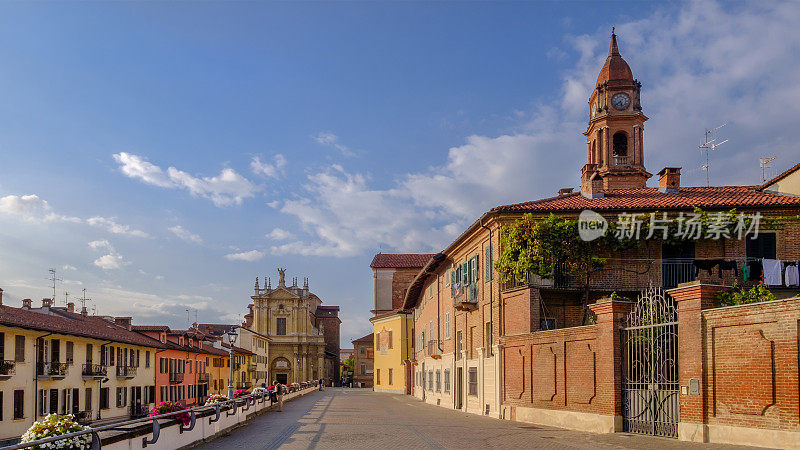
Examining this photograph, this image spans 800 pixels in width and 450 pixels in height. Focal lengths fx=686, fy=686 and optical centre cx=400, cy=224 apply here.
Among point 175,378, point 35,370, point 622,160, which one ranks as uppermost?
point 622,160

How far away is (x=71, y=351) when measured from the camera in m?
36.1

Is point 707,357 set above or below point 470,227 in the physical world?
below

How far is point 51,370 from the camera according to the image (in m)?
33.1

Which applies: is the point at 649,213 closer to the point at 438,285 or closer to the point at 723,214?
the point at 723,214

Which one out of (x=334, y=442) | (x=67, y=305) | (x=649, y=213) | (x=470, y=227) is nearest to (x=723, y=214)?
(x=649, y=213)

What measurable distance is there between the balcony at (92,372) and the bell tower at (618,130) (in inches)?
1206

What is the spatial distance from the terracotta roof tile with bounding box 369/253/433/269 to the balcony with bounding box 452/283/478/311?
118ft

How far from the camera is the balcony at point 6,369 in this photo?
28336 millimetres

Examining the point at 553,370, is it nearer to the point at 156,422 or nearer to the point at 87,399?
the point at 156,422

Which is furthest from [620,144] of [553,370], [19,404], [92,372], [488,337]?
[19,404]

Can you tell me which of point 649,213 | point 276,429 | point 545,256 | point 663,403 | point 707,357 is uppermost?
point 649,213

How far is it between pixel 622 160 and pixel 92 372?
107 ft

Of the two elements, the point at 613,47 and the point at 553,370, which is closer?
the point at 553,370

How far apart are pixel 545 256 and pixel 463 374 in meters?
10.7
